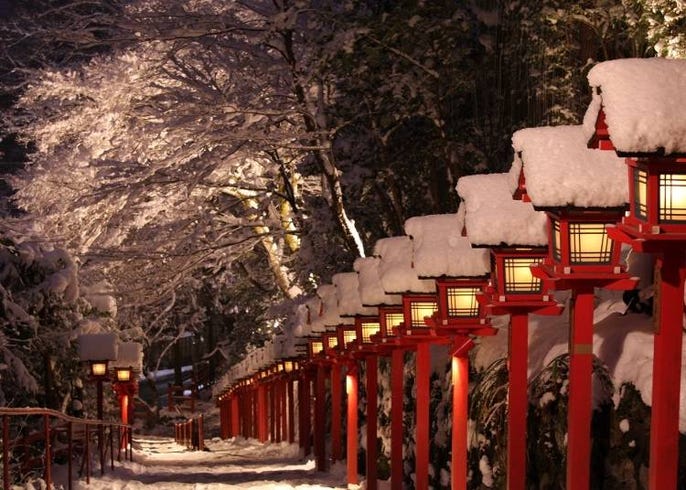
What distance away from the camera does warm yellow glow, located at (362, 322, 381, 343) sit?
66.8 feet

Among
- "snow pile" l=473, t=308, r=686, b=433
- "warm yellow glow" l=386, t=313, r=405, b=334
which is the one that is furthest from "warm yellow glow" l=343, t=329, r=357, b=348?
"snow pile" l=473, t=308, r=686, b=433

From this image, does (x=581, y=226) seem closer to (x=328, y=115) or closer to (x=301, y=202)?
(x=328, y=115)

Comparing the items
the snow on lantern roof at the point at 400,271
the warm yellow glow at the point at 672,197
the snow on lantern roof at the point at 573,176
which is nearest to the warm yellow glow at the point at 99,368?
the snow on lantern roof at the point at 400,271

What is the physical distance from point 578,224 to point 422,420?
6983mm

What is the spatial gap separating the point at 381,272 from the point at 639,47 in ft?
14.8

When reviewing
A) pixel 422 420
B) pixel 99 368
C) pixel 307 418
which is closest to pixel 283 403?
pixel 307 418

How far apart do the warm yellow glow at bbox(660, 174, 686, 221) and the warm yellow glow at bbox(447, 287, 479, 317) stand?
658 centimetres

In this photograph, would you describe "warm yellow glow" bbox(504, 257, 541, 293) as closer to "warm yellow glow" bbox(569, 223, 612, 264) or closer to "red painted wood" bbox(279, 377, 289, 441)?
"warm yellow glow" bbox(569, 223, 612, 264)

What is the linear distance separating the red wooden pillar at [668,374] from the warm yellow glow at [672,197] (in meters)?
0.31

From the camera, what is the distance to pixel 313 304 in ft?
86.9

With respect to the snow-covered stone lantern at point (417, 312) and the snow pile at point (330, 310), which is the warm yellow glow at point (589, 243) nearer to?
the snow-covered stone lantern at point (417, 312)

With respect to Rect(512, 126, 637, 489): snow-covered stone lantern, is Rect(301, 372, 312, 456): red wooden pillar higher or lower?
lower

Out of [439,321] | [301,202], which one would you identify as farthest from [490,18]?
[301,202]

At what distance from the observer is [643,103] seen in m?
7.23
